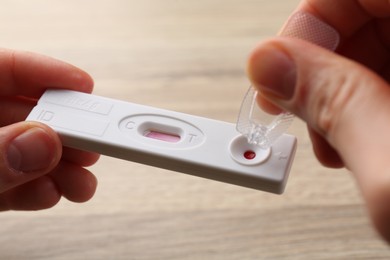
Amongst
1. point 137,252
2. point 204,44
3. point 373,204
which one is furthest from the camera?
point 204,44

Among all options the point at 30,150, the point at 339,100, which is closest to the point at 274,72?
the point at 339,100

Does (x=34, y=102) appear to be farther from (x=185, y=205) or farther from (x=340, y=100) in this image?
(x=340, y=100)

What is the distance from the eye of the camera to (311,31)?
1.59 ft

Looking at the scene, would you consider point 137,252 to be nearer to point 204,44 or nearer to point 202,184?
→ point 202,184

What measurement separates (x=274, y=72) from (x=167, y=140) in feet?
0.46

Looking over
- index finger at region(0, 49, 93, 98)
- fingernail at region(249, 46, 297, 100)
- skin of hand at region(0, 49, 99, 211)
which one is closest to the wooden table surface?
skin of hand at region(0, 49, 99, 211)

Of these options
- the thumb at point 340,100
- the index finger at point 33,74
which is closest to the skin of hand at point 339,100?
the thumb at point 340,100

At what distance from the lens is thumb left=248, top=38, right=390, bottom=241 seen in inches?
13.9

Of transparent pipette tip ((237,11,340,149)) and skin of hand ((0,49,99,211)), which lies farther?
skin of hand ((0,49,99,211))

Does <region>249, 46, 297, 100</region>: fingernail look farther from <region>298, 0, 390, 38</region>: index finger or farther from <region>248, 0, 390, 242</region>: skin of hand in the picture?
<region>298, 0, 390, 38</region>: index finger

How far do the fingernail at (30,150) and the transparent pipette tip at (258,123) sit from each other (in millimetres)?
162

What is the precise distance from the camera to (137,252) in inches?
23.7

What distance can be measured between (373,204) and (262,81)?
128mm

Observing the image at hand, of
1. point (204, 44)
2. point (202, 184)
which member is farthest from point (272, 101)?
point (204, 44)
